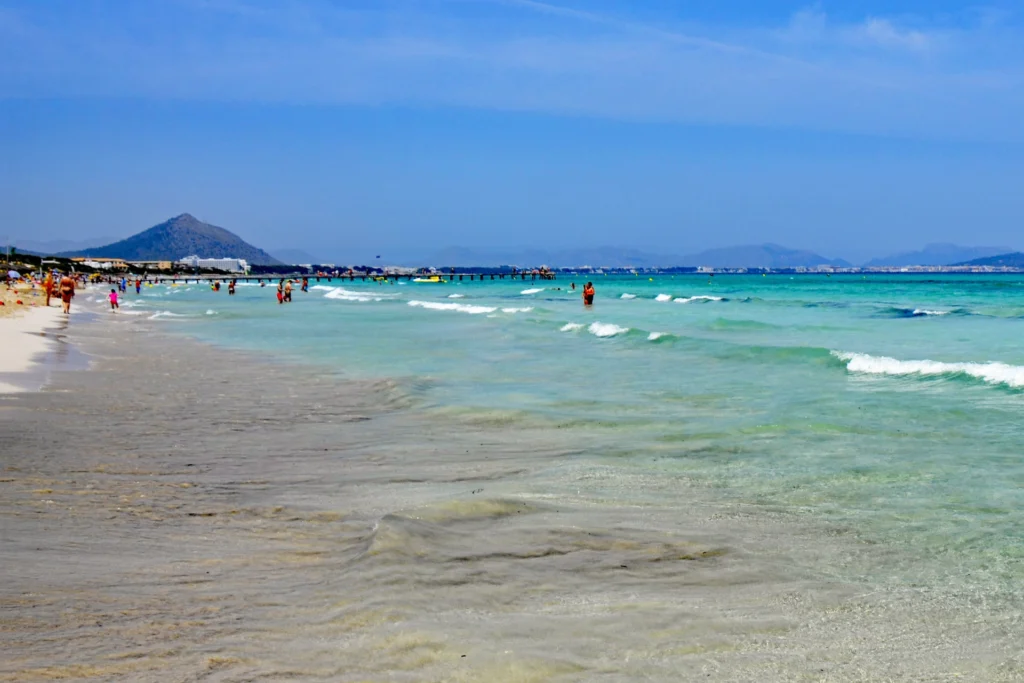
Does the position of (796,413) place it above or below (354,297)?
below

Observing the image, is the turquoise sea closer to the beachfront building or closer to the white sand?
the white sand

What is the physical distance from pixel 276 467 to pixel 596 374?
986 centimetres

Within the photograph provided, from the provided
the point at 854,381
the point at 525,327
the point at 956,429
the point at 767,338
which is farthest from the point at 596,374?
the point at 525,327

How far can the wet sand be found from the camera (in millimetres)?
4312

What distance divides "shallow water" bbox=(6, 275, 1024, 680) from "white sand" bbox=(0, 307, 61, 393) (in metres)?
3.93

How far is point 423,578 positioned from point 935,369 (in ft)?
47.1

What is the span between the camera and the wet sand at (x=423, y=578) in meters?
4.31

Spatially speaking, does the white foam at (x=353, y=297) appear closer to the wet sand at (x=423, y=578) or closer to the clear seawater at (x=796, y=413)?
the clear seawater at (x=796, y=413)

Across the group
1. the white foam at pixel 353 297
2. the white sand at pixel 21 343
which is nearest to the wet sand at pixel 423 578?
the white sand at pixel 21 343

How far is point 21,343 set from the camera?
76.2 feet

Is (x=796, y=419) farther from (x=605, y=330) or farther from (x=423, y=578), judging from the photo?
(x=605, y=330)

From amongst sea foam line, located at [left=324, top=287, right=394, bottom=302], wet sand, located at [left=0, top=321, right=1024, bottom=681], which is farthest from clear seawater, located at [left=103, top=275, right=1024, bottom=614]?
sea foam line, located at [left=324, top=287, right=394, bottom=302]

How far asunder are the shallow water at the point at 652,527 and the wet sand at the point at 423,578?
0.02 metres

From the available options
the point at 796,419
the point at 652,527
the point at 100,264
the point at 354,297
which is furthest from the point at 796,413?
the point at 100,264
